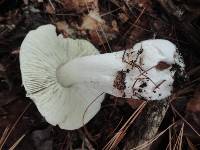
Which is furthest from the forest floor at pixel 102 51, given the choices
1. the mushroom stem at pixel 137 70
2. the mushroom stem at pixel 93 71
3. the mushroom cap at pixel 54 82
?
the mushroom stem at pixel 137 70

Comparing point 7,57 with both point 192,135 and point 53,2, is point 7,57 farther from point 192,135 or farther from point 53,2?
point 192,135

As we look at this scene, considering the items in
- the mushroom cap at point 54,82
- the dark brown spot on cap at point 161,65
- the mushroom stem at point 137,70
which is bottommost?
the mushroom cap at point 54,82

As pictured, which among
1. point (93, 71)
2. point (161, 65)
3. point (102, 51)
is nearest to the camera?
point (161, 65)

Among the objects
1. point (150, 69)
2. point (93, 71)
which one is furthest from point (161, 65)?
point (93, 71)

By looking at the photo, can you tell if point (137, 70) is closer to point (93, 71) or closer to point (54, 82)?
point (93, 71)

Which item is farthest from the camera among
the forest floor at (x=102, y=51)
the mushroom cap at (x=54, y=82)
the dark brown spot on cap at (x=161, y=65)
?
the forest floor at (x=102, y=51)

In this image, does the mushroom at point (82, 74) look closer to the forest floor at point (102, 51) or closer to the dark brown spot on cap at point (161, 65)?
the dark brown spot on cap at point (161, 65)
